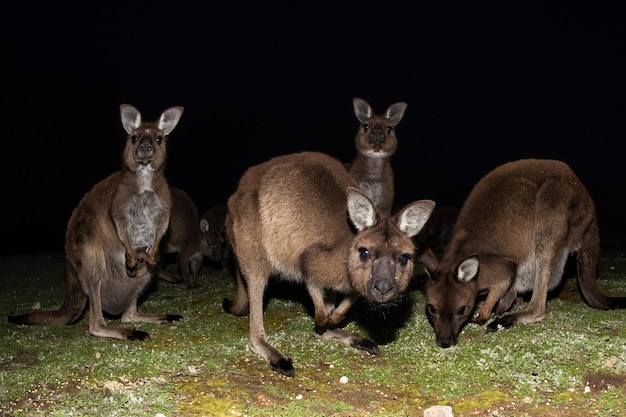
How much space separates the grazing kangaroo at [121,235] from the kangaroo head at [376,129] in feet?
9.38

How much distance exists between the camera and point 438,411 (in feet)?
12.7

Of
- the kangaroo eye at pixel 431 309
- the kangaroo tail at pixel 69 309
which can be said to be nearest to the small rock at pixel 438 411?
the kangaroo eye at pixel 431 309

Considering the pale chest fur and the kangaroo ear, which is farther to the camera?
the pale chest fur

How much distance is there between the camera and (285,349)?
17.7 ft

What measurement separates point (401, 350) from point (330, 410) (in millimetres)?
1385

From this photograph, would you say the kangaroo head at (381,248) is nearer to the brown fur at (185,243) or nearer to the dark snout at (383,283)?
the dark snout at (383,283)

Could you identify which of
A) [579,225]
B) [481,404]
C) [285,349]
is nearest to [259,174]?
[285,349]

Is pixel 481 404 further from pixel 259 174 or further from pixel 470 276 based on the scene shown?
pixel 259 174

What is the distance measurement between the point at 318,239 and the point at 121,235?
2270 mm

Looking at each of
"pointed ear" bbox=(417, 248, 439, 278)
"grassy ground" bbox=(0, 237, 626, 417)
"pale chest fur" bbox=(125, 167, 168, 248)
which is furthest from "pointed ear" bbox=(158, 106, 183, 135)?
"pointed ear" bbox=(417, 248, 439, 278)

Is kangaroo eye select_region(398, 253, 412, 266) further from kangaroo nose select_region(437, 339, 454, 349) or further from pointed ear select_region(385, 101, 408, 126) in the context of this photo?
pointed ear select_region(385, 101, 408, 126)

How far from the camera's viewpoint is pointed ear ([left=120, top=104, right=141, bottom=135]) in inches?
264

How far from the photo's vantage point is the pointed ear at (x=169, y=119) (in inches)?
269

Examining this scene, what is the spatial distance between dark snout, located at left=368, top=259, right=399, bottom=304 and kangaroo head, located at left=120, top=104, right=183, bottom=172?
9.47ft
